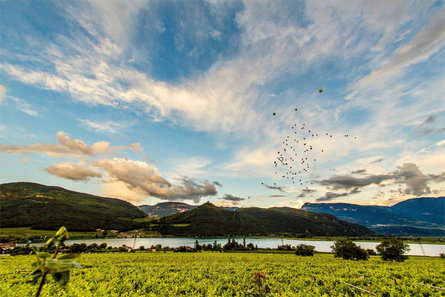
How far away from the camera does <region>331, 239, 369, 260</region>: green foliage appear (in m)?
47.2

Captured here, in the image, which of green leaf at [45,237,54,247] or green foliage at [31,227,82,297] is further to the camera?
green foliage at [31,227,82,297]

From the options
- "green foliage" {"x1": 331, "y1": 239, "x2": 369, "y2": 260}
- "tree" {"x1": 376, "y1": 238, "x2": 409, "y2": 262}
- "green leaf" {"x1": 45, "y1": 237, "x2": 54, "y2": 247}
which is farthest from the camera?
"green foliage" {"x1": 331, "y1": 239, "x2": 369, "y2": 260}

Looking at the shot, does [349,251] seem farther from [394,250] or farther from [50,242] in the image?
[50,242]

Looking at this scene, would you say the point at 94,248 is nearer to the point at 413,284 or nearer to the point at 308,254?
the point at 308,254

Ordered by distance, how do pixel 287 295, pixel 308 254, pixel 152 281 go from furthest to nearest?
pixel 308 254 < pixel 152 281 < pixel 287 295

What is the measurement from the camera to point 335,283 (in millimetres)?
14188

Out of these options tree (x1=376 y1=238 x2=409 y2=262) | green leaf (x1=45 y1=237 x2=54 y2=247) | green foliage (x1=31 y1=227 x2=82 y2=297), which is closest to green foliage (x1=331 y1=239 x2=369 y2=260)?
tree (x1=376 y1=238 x2=409 y2=262)

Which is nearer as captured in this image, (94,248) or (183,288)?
(183,288)

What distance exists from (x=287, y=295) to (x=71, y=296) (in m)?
10.7

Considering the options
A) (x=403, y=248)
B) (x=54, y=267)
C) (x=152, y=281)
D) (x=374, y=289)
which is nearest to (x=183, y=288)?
(x=152, y=281)

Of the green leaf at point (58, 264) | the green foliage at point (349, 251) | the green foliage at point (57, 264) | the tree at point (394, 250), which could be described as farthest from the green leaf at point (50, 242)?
the tree at point (394, 250)

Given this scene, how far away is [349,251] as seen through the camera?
48.5 meters

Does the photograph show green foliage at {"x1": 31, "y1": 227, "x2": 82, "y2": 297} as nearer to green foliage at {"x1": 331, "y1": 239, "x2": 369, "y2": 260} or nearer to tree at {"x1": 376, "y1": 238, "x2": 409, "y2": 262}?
green foliage at {"x1": 331, "y1": 239, "x2": 369, "y2": 260}

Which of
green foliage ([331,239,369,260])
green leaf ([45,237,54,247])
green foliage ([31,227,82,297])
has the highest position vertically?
green leaf ([45,237,54,247])
